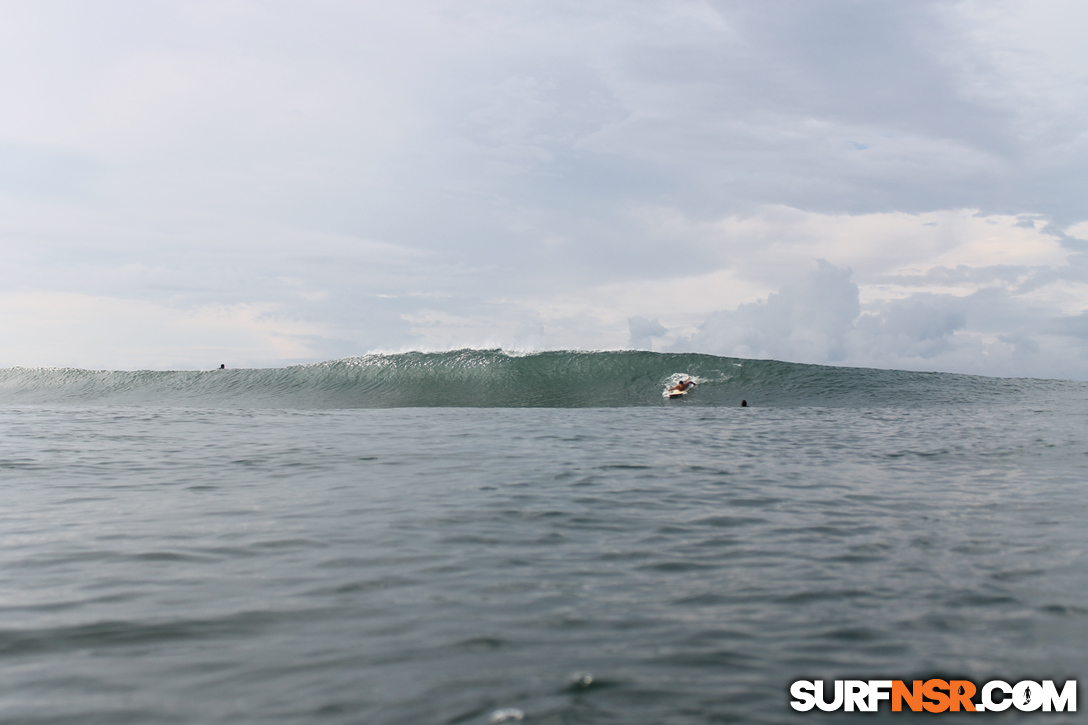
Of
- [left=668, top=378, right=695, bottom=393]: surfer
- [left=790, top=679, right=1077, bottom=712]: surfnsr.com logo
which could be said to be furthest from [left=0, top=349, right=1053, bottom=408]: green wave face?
[left=790, top=679, right=1077, bottom=712]: surfnsr.com logo

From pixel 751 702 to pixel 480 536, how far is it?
8.39 feet

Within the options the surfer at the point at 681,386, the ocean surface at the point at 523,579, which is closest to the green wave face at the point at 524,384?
the surfer at the point at 681,386

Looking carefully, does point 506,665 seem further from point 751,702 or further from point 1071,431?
point 1071,431

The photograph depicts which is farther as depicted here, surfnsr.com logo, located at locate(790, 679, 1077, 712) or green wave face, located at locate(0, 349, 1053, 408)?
green wave face, located at locate(0, 349, 1053, 408)

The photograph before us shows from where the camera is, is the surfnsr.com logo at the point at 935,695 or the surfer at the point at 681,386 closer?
the surfnsr.com logo at the point at 935,695

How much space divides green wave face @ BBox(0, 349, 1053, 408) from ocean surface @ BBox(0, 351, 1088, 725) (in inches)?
591

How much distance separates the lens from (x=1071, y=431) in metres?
12.3

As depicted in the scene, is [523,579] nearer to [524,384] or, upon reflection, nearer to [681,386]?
[681,386]

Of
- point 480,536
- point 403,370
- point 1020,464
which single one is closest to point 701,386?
point 403,370

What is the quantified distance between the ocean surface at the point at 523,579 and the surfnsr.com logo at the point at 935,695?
58 mm

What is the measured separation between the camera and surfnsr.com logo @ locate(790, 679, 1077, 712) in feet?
7.84

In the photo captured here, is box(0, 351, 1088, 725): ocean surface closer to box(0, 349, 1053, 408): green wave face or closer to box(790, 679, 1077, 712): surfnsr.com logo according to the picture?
box(790, 679, 1077, 712): surfnsr.com logo

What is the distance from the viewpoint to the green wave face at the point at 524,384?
971 inches

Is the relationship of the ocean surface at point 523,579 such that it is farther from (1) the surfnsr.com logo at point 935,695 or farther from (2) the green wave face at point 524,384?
(2) the green wave face at point 524,384
